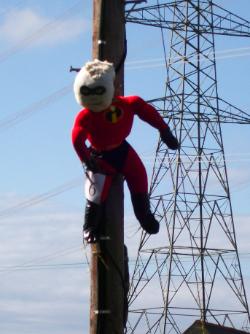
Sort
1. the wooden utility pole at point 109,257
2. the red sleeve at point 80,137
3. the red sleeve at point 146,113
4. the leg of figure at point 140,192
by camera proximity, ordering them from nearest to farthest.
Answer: the wooden utility pole at point 109,257, the red sleeve at point 80,137, the red sleeve at point 146,113, the leg of figure at point 140,192

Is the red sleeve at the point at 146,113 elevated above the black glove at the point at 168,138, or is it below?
above

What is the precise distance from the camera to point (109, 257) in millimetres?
6207

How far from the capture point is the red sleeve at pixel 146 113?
637 centimetres

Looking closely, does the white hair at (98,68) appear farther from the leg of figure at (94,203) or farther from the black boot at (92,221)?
the black boot at (92,221)

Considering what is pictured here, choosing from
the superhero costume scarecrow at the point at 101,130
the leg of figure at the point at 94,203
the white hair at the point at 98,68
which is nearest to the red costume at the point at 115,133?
the superhero costume scarecrow at the point at 101,130

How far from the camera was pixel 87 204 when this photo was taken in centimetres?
628

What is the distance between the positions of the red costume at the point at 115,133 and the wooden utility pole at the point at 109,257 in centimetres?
13

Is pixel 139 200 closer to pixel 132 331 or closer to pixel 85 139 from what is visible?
pixel 85 139

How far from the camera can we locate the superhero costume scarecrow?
6.18m

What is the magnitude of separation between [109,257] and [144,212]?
1.65 ft

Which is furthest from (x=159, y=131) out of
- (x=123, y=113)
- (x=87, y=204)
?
(x=87, y=204)

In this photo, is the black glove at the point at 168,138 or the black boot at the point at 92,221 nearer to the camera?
the black boot at the point at 92,221

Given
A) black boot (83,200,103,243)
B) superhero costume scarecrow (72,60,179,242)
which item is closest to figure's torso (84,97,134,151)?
superhero costume scarecrow (72,60,179,242)

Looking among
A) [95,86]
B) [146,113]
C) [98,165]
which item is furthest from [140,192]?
[95,86]
